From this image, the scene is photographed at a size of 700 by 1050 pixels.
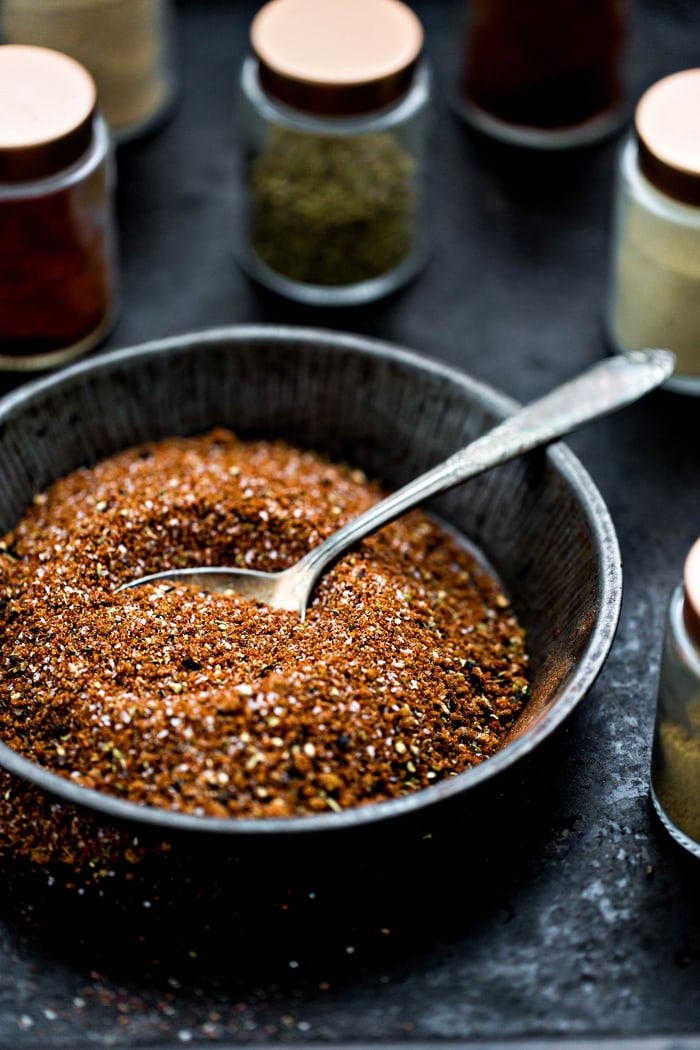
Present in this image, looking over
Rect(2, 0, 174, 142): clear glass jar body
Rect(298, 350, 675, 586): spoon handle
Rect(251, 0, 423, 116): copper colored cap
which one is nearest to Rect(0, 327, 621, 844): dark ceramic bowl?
Rect(298, 350, 675, 586): spoon handle

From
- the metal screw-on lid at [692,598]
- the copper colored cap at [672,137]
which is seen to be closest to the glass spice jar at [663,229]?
the copper colored cap at [672,137]

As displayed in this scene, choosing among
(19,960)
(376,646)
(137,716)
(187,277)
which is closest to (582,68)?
(187,277)

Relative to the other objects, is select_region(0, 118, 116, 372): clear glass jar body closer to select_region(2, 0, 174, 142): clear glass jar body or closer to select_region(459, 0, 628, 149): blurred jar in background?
select_region(2, 0, 174, 142): clear glass jar body

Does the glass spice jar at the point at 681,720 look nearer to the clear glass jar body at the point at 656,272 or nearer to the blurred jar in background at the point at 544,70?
the clear glass jar body at the point at 656,272

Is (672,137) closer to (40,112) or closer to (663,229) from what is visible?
(663,229)

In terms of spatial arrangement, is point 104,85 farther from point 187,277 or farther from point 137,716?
point 137,716

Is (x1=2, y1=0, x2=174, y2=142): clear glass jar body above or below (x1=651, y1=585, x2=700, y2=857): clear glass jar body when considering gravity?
above

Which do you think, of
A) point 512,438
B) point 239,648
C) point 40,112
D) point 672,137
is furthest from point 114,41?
point 239,648
